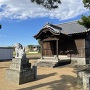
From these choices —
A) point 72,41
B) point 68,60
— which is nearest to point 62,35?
point 72,41

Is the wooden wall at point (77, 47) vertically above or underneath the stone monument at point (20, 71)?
above

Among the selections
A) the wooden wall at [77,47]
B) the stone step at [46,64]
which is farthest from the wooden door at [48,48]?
the stone step at [46,64]

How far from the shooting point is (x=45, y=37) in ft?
69.3

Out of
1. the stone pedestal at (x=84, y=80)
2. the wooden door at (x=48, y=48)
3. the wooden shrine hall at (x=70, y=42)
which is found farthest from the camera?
the wooden door at (x=48, y=48)

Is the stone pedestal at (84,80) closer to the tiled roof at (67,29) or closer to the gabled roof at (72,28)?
the tiled roof at (67,29)

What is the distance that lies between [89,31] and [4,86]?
1336cm

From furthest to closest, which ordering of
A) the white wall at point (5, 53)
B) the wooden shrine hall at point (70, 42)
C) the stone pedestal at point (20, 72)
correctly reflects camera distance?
the white wall at point (5, 53) → the wooden shrine hall at point (70, 42) → the stone pedestal at point (20, 72)

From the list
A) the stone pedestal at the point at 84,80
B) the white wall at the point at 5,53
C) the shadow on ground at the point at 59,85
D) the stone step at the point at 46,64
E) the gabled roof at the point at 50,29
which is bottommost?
the shadow on ground at the point at 59,85

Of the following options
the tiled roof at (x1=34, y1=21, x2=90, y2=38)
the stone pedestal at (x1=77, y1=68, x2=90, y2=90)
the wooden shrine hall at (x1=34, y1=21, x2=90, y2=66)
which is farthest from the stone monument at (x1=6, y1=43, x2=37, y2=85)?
the tiled roof at (x1=34, y1=21, x2=90, y2=38)

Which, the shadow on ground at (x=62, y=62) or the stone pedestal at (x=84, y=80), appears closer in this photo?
the stone pedestal at (x=84, y=80)

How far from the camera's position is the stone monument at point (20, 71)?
10953 millimetres

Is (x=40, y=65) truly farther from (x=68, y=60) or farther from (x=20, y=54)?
(x=20, y=54)

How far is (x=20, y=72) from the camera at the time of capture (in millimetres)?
10969

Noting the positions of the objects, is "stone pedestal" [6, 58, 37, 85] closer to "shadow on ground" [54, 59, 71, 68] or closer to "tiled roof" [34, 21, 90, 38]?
"shadow on ground" [54, 59, 71, 68]
